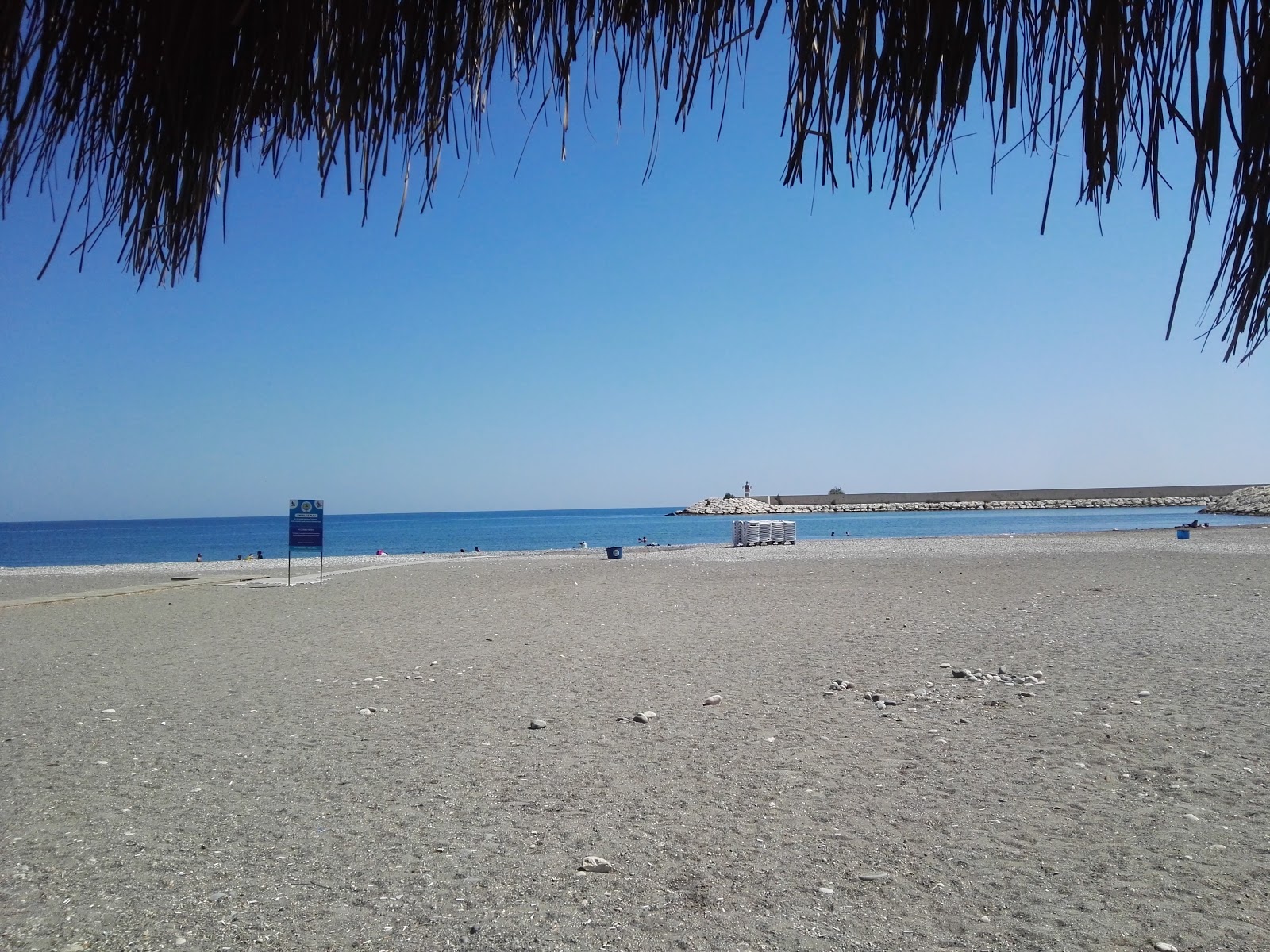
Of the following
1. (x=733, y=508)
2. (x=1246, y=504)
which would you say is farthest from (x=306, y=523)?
(x=733, y=508)

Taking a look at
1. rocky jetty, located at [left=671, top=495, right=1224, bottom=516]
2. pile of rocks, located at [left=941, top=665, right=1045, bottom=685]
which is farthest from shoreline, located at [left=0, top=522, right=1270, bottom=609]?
rocky jetty, located at [left=671, top=495, right=1224, bottom=516]

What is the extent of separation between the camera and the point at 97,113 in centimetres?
142

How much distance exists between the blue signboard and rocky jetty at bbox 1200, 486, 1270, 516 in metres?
61.5

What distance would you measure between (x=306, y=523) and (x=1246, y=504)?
224ft

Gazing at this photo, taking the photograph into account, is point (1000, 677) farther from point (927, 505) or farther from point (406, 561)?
point (927, 505)

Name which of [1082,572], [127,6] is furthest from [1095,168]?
[1082,572]

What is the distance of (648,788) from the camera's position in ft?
14.1

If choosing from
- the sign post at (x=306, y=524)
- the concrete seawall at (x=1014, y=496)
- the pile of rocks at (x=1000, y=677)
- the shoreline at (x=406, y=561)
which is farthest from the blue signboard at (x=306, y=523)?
the concrete seawall at (x=1014, y=496)

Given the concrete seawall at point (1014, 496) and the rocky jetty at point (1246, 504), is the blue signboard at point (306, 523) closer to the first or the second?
the rocky jetty at point (1246, 504)

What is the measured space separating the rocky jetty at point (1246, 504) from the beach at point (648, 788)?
59714mm

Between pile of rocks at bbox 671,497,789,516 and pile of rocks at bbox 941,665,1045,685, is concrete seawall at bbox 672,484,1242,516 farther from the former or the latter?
pile of rocks at bbox 941,665,1045,685

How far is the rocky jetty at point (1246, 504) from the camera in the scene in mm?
56938

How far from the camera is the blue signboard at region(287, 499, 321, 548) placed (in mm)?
17609

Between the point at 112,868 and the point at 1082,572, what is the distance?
16962mm
